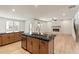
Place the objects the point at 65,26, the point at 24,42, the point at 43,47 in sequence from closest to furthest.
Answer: the point at 65,26 < the point at 43,47 < the point at 24,42

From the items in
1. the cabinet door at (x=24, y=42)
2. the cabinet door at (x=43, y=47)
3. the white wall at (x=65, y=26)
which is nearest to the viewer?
the white wall at (x=65, y=26)

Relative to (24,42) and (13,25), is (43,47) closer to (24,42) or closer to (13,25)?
(13,25)

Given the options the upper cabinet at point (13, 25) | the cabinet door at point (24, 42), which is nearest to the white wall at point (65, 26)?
the upper cabinet at point (13, 25)

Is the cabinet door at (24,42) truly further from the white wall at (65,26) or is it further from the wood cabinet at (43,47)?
the white wall at (65,26)

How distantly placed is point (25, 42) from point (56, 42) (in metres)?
1.49

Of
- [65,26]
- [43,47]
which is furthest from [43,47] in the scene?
[65,26]

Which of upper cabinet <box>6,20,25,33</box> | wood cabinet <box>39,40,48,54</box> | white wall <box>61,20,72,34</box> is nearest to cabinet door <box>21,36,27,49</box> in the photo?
wood cabinet <box>39,40,48,54</box>

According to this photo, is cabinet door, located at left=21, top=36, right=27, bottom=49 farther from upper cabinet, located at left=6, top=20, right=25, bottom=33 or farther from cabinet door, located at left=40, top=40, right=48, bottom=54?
upper cabinet, located at left=6, top=20, right=25, bottom=33

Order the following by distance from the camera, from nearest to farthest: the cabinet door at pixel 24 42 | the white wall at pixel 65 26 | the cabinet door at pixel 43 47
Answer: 1. the white wall at pixel 65 26
2. the cabinet door at pixel 43 47
3. the cabinet door at pixel 24 42

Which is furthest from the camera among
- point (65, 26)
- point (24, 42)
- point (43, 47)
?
point (24, 42)

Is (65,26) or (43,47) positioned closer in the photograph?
(65,26)

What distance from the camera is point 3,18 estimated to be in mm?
2051

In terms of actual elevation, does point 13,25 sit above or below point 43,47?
above
